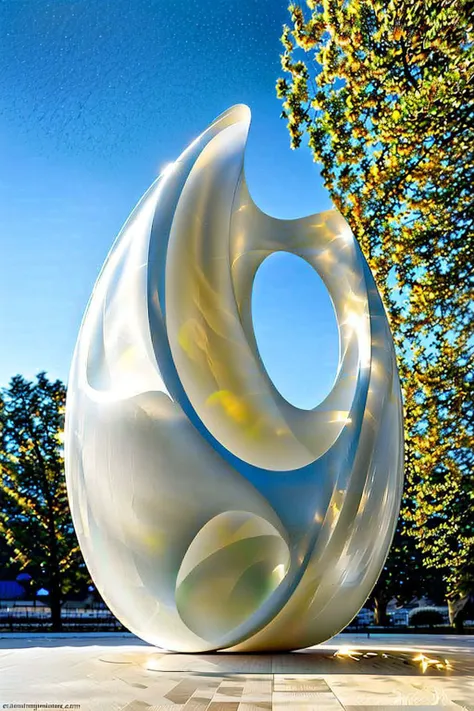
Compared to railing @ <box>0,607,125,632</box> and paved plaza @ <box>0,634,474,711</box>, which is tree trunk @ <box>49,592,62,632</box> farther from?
paved plaza @ <box>0,634,474,711</box>

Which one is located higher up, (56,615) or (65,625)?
(56,615)

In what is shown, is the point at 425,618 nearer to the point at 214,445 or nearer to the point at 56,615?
the point at 56,615

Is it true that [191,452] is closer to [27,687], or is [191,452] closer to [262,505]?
[262,505]

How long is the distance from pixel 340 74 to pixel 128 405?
18.1ft

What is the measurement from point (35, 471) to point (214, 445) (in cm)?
2028

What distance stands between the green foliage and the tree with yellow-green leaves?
710 inches

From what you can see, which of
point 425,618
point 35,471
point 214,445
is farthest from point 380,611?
point 214,445

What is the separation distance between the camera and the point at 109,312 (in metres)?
11.4

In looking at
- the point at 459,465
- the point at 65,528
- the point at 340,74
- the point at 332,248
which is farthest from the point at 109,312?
the point at 65,528

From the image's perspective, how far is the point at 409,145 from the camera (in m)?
11.0

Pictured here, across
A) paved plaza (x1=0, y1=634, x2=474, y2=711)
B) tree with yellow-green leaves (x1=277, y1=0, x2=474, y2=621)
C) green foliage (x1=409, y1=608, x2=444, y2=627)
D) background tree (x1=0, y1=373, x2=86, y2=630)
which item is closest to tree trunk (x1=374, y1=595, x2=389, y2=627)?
green foliage (x1=409, y1=608, x2=444, y2=627)

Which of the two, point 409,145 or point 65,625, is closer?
point 409,145

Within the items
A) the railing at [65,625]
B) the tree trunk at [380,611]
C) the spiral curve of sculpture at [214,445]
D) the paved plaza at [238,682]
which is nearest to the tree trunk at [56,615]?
the railing at [65,625]

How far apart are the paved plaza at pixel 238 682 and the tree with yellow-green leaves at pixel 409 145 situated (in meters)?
5.50
